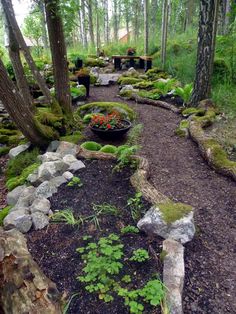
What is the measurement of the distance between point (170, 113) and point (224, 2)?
9.62 meters

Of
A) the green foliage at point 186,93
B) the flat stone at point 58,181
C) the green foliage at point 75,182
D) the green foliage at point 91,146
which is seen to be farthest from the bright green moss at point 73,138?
the green foliage at point 186,93

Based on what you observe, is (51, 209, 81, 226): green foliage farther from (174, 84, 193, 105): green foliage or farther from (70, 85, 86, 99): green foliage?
A: (70, 85, 86, 99): green foliage

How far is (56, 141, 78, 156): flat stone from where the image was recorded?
13.8ft

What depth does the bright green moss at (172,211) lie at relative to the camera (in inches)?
98.0

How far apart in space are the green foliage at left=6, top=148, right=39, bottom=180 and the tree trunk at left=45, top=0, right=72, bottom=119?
4.25ft

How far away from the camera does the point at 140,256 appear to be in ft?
7.13

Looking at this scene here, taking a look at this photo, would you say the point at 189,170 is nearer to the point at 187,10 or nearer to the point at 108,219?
the point at 108,219

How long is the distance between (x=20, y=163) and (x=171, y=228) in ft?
10.1

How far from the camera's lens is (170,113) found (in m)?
6.71

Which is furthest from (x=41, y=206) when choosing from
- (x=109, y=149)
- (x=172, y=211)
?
(x=109, y=149)

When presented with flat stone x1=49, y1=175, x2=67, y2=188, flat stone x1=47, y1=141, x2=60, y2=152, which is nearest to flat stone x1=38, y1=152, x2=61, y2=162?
flat stone x1=47, y1=141, x2=60, y2=152

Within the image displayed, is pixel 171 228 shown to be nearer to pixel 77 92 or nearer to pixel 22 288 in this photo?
pixel 22 288

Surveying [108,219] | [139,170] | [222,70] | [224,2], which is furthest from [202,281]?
[224,2]

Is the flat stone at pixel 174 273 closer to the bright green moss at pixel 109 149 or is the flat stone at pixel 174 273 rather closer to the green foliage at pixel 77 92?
the bright green moss at pixel 109 149
